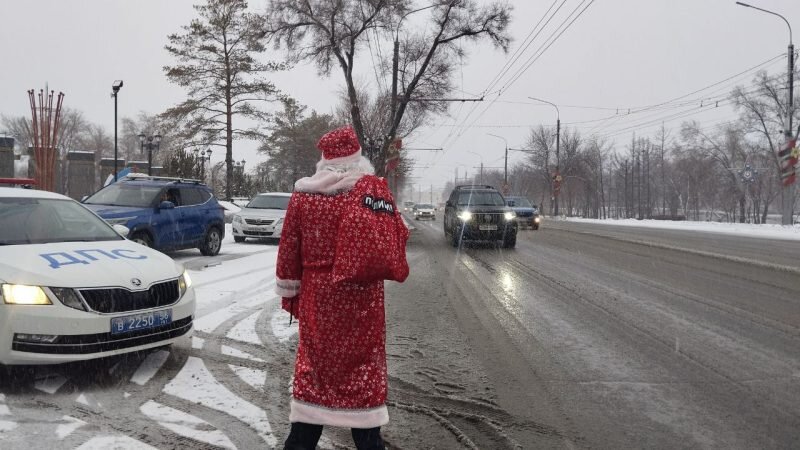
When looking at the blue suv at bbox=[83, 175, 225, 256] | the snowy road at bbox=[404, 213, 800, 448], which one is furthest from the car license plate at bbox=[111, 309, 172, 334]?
the blue suv at bbox=[83, 175, 225, 256]

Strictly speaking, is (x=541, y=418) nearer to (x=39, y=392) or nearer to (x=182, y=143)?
(x=39, y=392)

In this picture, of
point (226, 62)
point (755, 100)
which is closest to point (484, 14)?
point (226, 62)

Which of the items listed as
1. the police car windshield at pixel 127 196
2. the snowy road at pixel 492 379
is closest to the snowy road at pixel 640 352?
the snowy road at pixel 492 379

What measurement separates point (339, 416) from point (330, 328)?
393 mm

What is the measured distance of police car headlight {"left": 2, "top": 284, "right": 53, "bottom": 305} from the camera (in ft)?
13.0

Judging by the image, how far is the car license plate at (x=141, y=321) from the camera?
4.18 metres

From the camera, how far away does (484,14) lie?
25.2 metres

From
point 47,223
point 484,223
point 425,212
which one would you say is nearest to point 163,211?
point 47,223

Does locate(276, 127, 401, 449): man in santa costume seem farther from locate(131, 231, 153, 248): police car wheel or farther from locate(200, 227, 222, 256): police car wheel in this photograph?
locate(200, 227, 222, 256): police car wheel

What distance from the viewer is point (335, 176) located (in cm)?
263

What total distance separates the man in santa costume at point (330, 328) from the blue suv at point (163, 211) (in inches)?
335

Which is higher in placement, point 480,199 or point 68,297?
point 480,199

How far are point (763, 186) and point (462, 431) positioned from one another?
277 feet

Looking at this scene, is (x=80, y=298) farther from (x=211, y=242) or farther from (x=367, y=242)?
(x=211, y=242)
